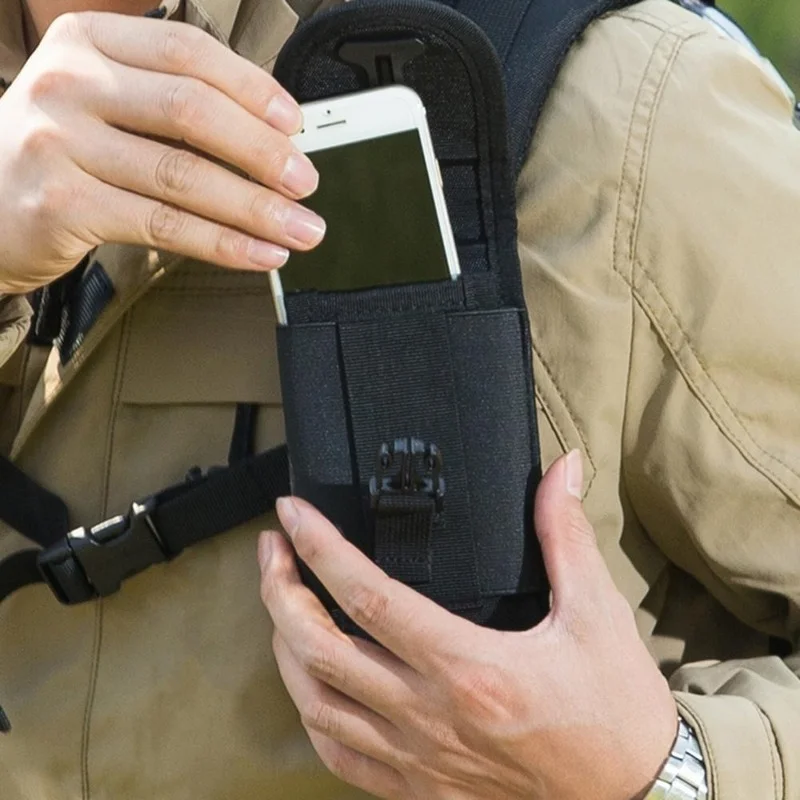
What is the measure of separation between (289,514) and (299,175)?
24 cm

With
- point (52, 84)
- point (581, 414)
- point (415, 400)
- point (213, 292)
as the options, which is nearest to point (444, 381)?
point (415, 400)

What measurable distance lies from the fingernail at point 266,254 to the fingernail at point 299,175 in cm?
4

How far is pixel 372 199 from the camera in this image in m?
0.79

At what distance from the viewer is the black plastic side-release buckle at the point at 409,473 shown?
76cm

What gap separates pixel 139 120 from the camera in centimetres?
74

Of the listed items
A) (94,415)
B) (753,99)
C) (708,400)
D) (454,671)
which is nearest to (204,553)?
(94,415)

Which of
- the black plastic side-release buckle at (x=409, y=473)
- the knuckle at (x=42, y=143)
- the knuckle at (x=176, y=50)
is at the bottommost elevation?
the black plastic side-release buckle at (x=409, y=473)

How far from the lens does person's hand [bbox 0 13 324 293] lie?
0.73 m

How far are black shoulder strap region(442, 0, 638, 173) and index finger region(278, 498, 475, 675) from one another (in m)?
0.31

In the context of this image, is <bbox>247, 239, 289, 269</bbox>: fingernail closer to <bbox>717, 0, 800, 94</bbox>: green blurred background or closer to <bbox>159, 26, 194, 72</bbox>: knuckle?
<bbox>159, 26, 194, 72</bbox>: knuckle

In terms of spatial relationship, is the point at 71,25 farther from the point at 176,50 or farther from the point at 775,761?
the point at 775,761

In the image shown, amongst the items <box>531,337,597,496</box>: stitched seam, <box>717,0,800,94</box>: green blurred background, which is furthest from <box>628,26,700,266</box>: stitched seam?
<box>717,0,800,94</box>: green blurred background

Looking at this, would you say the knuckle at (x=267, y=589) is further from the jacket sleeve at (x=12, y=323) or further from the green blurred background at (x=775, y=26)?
the green blurred background at (x=775, y=26)

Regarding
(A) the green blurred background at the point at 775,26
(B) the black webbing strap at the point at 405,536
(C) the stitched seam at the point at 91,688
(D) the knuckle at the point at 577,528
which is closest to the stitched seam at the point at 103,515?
(C) the stitched seam at the point at 91,688
